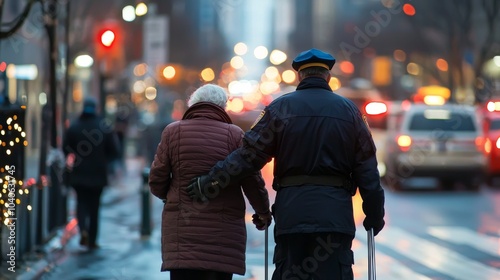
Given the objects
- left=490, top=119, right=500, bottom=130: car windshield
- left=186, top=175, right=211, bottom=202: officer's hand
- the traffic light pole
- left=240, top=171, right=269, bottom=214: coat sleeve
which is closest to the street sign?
left=490, top=119, right=500, bottom=130: car windshield

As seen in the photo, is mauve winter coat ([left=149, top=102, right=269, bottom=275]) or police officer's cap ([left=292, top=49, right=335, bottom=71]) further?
mauve winter coat ([left=149, top=102, right=269, bottom=275])

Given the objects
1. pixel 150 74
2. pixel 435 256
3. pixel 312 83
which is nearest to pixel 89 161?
pixel 435 256

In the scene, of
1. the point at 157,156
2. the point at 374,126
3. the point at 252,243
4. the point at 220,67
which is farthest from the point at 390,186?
the point at 220,67

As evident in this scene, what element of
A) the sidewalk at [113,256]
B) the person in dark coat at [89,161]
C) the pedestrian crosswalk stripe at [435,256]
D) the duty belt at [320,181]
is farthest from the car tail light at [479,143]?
the duty belt at [320,181]

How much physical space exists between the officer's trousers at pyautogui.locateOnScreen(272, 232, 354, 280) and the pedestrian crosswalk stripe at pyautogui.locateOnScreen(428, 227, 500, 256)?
7.25m

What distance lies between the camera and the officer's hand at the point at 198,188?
6.66 m

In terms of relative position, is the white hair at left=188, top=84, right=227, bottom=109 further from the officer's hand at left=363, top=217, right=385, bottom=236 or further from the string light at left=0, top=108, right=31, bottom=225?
the string light at left=0, top=108, right=31, bottom=225

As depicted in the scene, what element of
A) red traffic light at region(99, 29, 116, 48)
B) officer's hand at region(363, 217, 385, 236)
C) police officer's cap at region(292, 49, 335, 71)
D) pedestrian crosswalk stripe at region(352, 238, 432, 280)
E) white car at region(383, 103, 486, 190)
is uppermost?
red traffic light at region(99, 29, 116, 48)

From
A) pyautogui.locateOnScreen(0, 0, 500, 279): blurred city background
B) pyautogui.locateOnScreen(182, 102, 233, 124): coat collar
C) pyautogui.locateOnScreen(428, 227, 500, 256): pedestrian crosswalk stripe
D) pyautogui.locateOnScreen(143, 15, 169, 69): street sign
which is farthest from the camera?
pyautogui.locateOnScreen(143, 15, 169, 69): street sign

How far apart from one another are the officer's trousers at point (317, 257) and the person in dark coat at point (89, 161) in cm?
717

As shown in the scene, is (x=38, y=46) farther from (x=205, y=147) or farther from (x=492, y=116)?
(x=205, y=147)

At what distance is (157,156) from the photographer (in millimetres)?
6949

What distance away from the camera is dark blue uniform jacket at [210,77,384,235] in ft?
20.6

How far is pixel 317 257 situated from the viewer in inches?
248
